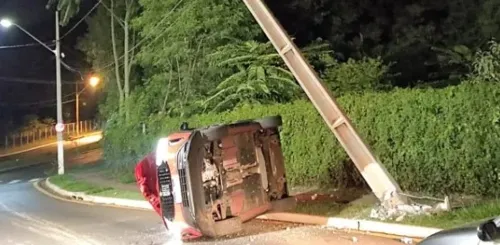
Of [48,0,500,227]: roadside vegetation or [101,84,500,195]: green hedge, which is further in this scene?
[48,0,500,227]: roadside vegetation

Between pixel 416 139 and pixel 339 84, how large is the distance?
7.71 meters

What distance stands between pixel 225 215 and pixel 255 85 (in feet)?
37.0

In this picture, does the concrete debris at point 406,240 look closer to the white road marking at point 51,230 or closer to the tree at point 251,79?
the white road marking at point 51,230

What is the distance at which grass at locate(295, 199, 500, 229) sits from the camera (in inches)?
414

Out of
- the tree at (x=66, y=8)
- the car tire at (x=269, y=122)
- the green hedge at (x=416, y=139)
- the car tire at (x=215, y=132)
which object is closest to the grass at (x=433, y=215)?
the green hedge at (x=416, y=139)

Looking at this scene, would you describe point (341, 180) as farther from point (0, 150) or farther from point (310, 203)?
point (0, 150)

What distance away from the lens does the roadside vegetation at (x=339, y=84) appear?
1314cm

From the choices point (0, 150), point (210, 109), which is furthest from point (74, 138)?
point (210, 109)

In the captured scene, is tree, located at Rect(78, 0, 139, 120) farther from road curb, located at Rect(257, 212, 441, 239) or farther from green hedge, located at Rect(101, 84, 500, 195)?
road curb, located at Rect(257, 212, 441, 239)

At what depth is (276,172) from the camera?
12484 mm

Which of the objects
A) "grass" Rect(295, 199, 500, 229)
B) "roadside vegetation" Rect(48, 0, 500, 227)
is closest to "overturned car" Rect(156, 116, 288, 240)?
"grass" Rect(295, 199, 500, 229)

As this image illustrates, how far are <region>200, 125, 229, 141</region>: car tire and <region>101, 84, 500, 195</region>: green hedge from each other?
4572mm

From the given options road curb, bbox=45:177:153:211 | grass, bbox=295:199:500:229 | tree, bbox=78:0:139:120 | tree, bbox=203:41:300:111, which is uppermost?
tree, bbox=78:0:139:120

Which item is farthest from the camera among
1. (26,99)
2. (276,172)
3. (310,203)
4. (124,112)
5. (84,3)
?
(26,99)
